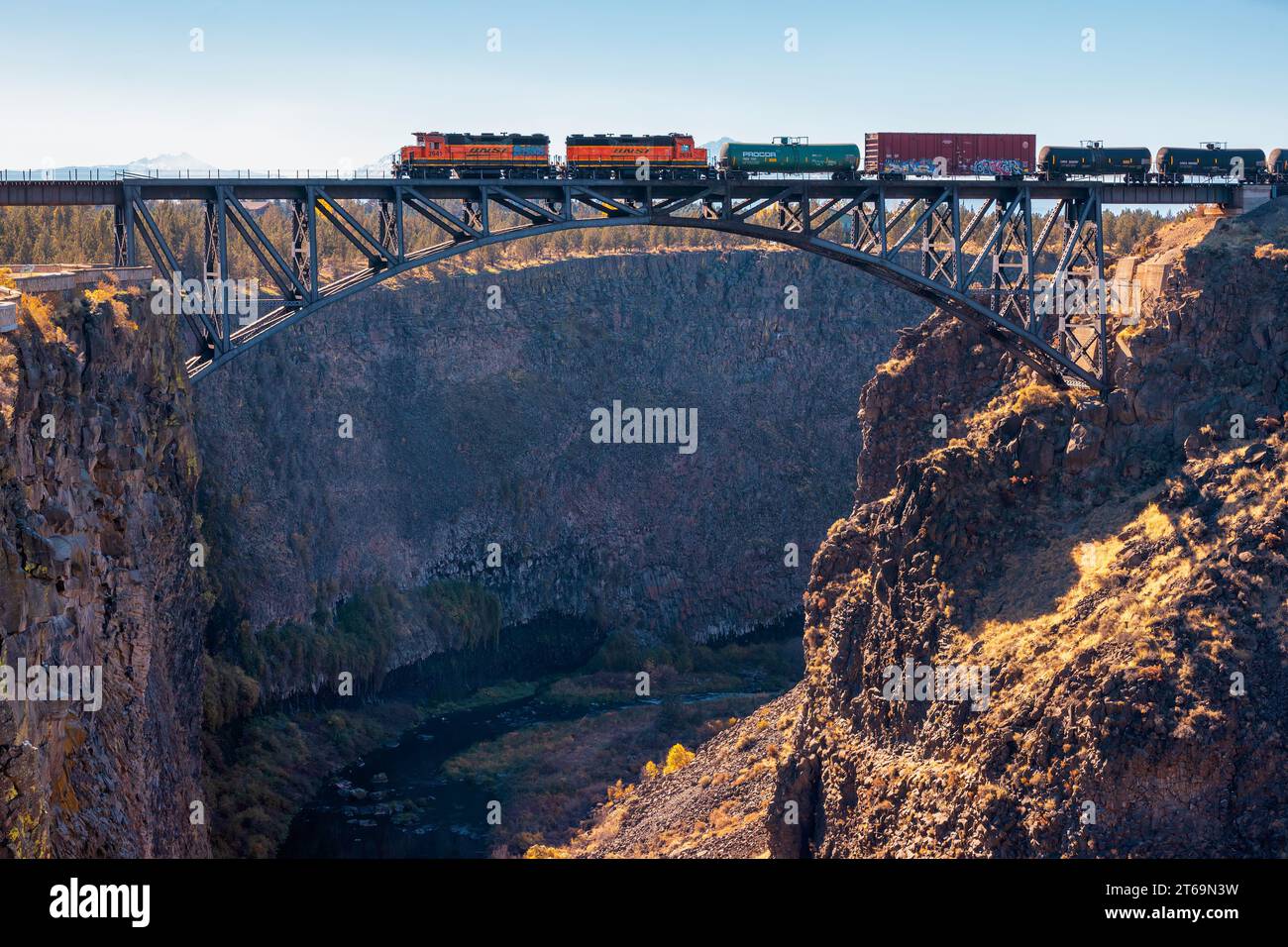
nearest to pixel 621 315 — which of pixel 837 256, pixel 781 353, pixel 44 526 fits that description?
pixel 781 353

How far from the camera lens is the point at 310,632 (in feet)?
281

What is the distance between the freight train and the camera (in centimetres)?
5769

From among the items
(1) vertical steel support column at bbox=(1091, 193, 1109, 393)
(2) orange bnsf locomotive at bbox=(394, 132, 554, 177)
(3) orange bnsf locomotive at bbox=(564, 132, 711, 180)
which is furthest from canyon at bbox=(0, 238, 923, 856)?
(1) vertical steel support column at bbox=(1091, 193, 1109, 393)

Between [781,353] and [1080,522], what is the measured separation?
60.1m

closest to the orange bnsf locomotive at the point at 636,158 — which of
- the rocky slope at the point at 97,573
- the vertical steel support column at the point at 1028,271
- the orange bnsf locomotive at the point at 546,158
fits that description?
the orange bnsf locomotive at the point at 546,158

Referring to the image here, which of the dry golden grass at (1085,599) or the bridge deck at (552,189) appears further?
the bridge deck at (552,189)

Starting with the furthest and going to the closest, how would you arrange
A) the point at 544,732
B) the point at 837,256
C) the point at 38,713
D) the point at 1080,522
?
the point at 544,732, the point at 837,256, the point at 1080,522, the point at 38,713

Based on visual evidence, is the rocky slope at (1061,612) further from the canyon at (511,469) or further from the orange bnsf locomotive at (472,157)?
the canyon at (511,469)

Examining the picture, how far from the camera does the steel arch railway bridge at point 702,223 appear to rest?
167ft

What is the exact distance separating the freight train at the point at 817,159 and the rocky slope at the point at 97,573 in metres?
14.1

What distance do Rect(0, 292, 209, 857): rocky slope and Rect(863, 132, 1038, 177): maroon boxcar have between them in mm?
25679

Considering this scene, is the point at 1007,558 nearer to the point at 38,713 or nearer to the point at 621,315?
the point at 38,713

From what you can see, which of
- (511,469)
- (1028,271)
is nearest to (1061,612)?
(1028,271)

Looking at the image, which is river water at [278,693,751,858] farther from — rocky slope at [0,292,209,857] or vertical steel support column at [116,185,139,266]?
vertical steel support column at [116,185,139,266]
